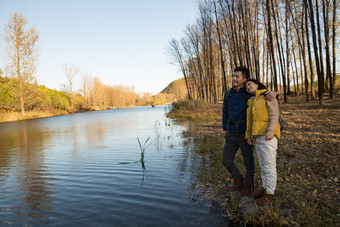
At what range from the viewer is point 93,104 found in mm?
75875

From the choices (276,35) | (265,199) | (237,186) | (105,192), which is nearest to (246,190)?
(237,186)

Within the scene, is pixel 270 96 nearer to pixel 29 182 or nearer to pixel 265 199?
pixel 265 199

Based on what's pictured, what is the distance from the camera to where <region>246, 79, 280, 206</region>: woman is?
2641 millimetres

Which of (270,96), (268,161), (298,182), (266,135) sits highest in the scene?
(270,96)

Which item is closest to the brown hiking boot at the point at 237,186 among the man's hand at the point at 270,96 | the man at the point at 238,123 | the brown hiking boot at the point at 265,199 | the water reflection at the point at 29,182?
the man at the point at 238,123

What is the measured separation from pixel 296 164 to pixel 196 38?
26827mm

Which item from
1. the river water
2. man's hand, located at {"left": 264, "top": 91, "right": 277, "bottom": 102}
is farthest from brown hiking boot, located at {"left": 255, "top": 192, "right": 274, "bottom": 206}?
man's hand, located at {"left": 264, "top": 91, "right": 277, "bottom": 102}

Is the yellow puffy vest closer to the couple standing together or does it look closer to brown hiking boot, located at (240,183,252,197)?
the couple standing together

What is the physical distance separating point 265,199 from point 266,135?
3.02 ft

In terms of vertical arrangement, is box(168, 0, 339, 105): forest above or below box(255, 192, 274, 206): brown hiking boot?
above

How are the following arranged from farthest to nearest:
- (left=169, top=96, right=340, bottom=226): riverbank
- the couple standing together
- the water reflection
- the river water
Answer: the water reflection, the river water, the couple standing together, (left=169, top=96, right=340, bottom=226): riverbank

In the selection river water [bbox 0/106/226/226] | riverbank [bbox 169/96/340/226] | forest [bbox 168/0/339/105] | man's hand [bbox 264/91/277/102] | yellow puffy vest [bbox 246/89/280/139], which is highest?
forest [bbox 168/0/339/105]

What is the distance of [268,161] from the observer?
8.84ft

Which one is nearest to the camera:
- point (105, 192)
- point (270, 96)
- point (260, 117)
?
point (270, 96)
